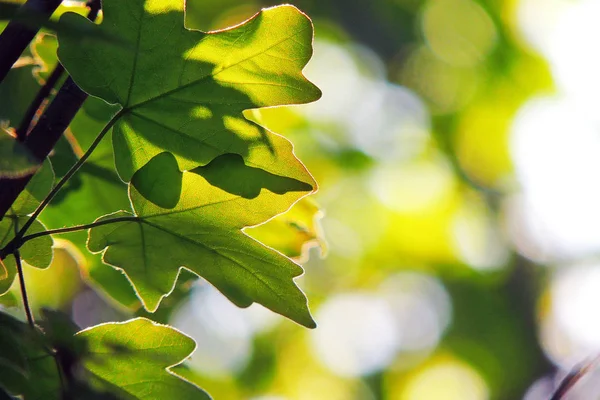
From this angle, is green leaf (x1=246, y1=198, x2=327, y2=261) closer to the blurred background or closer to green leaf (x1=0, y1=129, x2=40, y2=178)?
green leaf (x1=0, y1=129, x2=40, y2=178)

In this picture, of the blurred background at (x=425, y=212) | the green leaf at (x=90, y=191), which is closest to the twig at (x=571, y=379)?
the green leaf at (x=90, y=191)

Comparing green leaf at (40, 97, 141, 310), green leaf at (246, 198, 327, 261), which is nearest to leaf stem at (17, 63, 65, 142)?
green leaf at (40, 97, 141, 310)

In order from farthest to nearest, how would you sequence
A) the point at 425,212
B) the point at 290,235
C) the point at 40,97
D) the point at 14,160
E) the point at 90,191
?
1. the point at 425,212
2. the point at 290,235
3. the point at 90,191
4. the point at 40,97
5. the point at 14,160

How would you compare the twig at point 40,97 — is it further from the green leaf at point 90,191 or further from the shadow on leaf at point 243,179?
the shadow on leaf at point 243,179

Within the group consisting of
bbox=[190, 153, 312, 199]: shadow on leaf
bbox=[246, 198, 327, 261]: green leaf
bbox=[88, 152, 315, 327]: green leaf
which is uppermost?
bbox=[190, 153, 312, 199]: shadow on leaf

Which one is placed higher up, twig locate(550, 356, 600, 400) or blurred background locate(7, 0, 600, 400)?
twig locate(550, 356, 600, 400)

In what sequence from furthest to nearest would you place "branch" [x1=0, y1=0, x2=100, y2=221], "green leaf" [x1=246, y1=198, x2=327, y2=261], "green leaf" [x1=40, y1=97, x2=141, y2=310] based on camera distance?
"green leaf" [x1=246, y1=198, x2=327, y2=261] < "green leaf" [x1=40, y1=97, x2=141, y2=310] < "branch" [x1=0, y1=0, x2=100, y2=221]

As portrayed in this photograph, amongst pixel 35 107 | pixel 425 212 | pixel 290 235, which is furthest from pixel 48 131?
pixel 425 212

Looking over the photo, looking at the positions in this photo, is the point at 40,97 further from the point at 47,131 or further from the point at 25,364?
the point at 25,364
